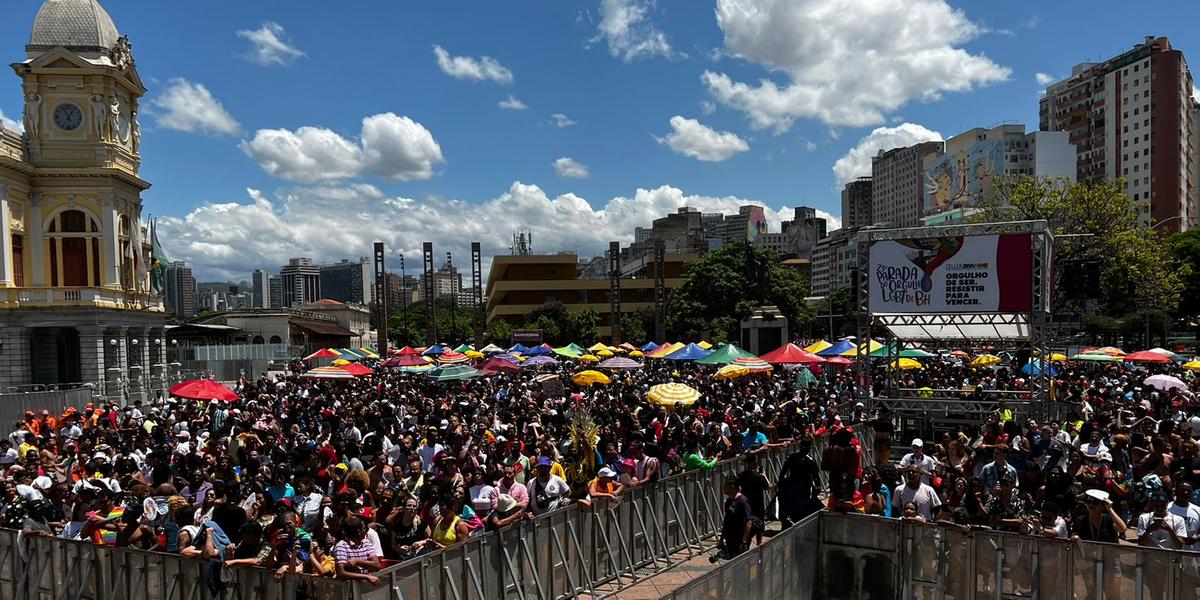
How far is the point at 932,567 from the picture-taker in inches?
324

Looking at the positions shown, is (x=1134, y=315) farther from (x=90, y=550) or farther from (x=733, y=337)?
(x=90, y=550)

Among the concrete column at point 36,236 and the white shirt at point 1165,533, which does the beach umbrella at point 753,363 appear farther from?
the concrete column at point 36,236

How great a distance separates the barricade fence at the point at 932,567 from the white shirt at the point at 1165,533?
82 centimetres

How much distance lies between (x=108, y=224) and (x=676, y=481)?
36.3 meters

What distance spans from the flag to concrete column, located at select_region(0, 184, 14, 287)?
800 cm

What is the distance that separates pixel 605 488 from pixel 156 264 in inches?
1628

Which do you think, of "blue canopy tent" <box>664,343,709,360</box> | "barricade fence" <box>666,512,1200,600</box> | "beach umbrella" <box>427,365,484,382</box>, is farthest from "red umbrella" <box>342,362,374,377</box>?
"barricade fence" <box>666,512,1200,600</box>

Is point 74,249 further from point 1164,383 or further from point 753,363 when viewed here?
point 1164,383

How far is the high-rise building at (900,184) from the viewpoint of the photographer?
172m

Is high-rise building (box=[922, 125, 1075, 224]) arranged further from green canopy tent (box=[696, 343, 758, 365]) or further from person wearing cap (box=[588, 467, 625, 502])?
person wearing cap (box=[588, 467, 625, 502])

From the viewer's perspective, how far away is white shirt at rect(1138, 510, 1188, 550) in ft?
25.7

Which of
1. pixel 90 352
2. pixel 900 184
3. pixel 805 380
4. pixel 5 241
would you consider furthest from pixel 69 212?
pixel 900 184

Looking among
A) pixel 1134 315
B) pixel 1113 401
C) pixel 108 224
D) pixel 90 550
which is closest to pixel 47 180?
pixel 108 224

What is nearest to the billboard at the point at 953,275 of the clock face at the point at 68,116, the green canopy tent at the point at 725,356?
the green canopy tent at the point at 725,356
